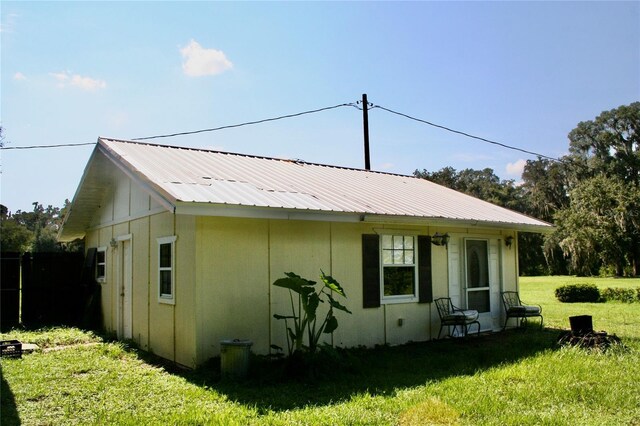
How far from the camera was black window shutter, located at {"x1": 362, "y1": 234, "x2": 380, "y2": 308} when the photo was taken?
908 cm

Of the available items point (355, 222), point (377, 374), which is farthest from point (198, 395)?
point (355, 222)

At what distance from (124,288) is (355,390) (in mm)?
6551

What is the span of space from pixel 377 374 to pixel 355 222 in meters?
2.86

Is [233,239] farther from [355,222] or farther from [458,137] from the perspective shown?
[458,137]

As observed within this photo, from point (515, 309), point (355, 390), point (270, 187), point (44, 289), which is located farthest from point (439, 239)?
point (44, 289)

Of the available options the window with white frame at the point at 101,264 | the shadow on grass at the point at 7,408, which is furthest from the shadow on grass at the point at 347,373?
the window with white frame at the point at 101,264

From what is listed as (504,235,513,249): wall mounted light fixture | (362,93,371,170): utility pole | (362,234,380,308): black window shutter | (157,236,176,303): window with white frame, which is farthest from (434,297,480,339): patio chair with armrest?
(362,93,371,170): utility pole

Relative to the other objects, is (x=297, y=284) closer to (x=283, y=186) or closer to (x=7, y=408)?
(x=283, y=186)

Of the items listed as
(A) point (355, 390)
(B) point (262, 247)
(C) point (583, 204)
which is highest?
(C) point (583, 204)

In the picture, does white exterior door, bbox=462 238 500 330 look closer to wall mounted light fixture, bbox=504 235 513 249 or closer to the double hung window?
wall mounted light fixture, bbox=504 235 513 249

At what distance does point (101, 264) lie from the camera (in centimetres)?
1274

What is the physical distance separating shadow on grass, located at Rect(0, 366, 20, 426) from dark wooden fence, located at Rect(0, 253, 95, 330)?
6.91 metres

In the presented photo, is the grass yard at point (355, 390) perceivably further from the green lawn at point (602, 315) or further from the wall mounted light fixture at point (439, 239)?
the green lawn at point (602, 315)

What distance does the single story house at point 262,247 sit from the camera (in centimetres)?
743
